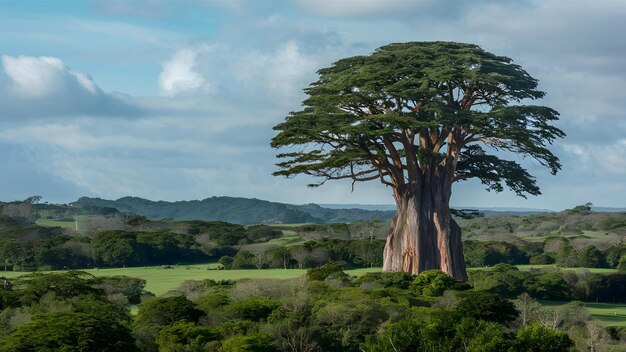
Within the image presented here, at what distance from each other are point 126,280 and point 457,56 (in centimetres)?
2293

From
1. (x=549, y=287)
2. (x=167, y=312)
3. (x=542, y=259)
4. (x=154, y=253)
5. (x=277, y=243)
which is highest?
(x=277, y=243)

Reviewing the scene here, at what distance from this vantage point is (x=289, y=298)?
4538 centimetres

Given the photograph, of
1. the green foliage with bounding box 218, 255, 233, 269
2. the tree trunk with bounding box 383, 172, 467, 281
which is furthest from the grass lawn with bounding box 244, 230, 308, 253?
the tree trunk with bounding box 383, 172, 467, 281

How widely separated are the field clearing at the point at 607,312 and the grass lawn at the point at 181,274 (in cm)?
1670

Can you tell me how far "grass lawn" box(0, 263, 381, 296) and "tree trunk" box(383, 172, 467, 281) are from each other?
14176mm

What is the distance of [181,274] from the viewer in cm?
8094

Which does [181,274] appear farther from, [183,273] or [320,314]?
[320,314]

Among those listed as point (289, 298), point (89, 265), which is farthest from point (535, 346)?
point (89, 265)

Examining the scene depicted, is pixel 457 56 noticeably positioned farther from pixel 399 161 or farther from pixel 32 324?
pixel 32 324

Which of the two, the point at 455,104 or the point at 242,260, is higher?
the point at 455,104

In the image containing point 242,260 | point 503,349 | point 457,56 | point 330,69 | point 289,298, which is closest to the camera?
point 503,349

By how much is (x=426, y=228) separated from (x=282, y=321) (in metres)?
16.3

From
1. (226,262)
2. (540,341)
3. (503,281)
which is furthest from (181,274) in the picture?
(540,341)

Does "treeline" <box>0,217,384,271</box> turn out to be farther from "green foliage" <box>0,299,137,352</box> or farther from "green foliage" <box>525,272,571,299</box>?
"green foliage" <box>0,299,137,352</box>
